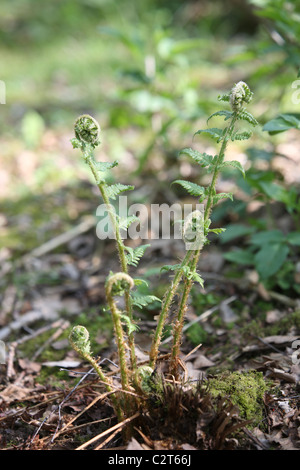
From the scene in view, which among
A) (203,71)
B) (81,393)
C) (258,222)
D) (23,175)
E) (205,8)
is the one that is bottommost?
(81,393)

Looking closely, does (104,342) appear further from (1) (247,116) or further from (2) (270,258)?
(1) (247,116)

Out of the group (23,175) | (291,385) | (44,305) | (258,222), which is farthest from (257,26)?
(291,385)

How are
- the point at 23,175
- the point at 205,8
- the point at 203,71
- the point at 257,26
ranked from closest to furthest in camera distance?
1. the point at 23,175
2. the point at 203,71
3. the point at 257,26
4. the point at 205,8

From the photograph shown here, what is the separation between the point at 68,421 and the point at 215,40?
7.66m

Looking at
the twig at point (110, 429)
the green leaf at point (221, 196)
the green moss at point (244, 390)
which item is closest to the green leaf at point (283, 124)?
the green leaf at point (221, 196)

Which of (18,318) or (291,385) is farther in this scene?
(18,318)

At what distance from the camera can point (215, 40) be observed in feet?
25.5

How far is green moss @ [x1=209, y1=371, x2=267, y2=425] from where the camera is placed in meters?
1.59

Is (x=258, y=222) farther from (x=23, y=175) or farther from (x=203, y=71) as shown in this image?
(x=203, y=71)

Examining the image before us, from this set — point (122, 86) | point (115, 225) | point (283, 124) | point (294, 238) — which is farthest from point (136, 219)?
point (122, 86)

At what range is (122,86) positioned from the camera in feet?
20.8

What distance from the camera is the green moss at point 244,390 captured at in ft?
5.22

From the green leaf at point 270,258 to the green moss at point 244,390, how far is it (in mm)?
665

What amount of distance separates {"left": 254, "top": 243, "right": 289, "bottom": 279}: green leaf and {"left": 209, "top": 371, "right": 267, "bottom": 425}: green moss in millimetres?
665
